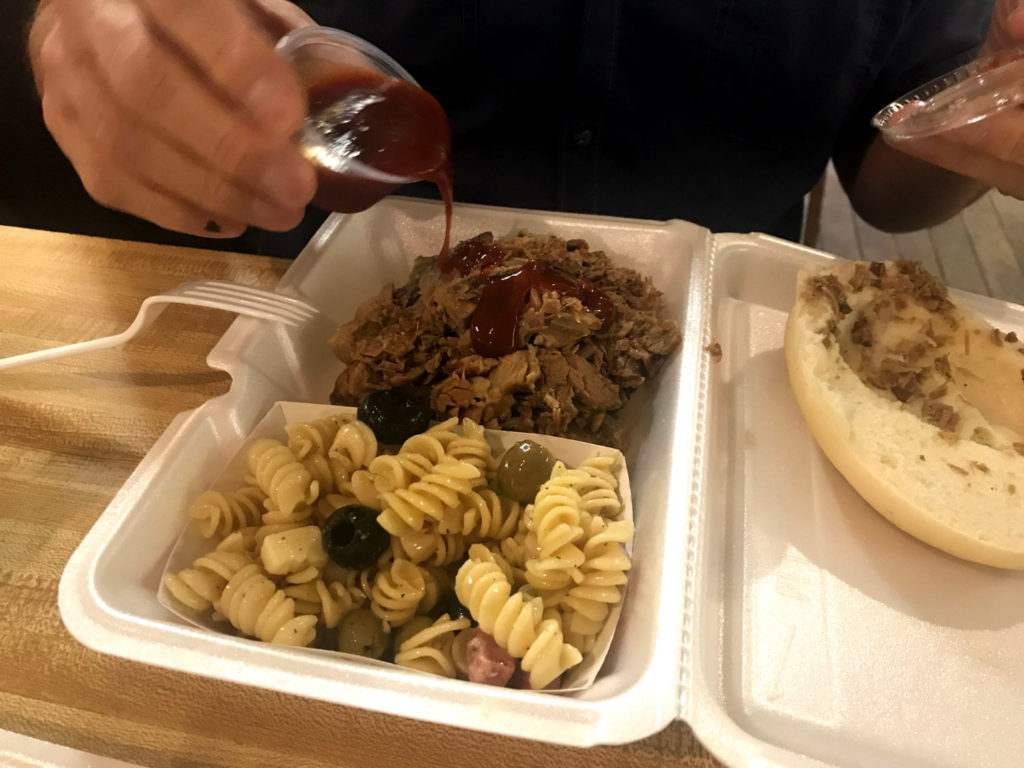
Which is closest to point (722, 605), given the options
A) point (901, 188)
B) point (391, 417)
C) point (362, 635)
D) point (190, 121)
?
point (362, 635)

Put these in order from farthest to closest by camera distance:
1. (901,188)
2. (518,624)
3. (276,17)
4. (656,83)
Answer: (901,188), (656,83), (276,17), (518,624)

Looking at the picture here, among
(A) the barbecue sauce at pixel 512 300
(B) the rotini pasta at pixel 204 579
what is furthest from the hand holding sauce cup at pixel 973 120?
(B) the rotini pasta at pixel 204 579

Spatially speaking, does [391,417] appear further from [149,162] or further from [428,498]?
[149,162]

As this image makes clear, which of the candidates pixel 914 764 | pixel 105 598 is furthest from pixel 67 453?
pixel 914 764

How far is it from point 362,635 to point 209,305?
86 centimetres

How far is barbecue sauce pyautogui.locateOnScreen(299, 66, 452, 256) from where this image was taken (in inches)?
58.7

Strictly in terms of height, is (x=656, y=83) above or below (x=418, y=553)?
above

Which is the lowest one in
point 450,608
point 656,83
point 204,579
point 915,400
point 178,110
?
point 450,608

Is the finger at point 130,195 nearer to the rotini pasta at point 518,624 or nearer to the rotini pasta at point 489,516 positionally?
the rotini pasta at point 489,516

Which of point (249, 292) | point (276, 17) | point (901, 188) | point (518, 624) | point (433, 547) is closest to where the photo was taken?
point (518, 624)

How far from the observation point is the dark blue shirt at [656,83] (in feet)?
6.90

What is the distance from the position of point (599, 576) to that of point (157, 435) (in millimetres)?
1092

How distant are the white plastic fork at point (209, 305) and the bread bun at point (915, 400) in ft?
4.00

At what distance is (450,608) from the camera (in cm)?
139
